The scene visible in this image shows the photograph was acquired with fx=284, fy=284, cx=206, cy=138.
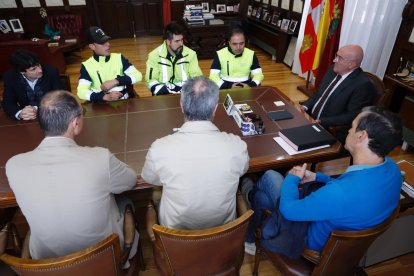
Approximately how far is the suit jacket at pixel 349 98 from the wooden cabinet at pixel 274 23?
10.5ft

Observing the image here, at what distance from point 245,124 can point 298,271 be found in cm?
89

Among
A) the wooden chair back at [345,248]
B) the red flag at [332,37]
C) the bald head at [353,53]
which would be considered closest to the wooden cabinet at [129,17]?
the red flag at [332,37]

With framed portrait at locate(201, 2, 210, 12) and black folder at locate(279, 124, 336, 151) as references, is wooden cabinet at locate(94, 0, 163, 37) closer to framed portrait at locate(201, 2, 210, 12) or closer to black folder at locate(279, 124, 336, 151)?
framed portrait at locate(201, 2, 210, 12)

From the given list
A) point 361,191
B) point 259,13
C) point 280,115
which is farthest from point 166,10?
point 361,191

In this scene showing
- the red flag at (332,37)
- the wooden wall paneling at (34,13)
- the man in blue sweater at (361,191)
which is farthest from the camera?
the wooden wall paneling at (34,13)

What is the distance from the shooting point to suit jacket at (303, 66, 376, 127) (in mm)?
2221

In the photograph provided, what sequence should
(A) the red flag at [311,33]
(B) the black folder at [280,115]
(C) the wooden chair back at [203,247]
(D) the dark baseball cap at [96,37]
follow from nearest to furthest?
(C) the wooden chair back at [203,247] → (B) the black folder at [280,115] → (D) the dark baseball cap at [96,37] → (A) the red flag at [311,33]

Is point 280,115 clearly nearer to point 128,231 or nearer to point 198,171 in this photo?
point 198,171

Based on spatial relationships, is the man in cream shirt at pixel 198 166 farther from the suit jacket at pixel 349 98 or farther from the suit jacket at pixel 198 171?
the suit jacket at pixel 349 98

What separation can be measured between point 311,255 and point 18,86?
8.09ft

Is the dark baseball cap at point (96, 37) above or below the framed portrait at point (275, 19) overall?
above

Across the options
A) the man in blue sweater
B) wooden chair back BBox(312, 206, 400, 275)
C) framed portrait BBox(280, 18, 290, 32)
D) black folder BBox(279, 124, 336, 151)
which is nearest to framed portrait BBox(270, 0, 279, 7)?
framed portrait BBox(280, 18, 290, 32)

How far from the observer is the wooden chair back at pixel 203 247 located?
41.1 inches

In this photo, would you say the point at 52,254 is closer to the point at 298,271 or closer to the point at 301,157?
the point at 298,271
